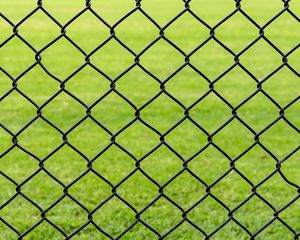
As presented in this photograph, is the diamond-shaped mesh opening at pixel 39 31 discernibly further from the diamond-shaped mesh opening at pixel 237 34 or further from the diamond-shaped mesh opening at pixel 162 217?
the diamond-shaped mesh opening at pixel 162 217

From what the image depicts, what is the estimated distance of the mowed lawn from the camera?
3.99 m

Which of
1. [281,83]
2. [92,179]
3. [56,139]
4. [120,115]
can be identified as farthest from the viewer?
[281,83]

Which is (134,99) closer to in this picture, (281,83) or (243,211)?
(281,83)

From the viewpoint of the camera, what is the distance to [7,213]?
4355 millimetres

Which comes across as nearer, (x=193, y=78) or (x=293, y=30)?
(x=193, y=78)

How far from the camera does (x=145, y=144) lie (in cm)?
606

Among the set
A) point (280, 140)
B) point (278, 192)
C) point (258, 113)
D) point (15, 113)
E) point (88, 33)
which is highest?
point (88, 33)

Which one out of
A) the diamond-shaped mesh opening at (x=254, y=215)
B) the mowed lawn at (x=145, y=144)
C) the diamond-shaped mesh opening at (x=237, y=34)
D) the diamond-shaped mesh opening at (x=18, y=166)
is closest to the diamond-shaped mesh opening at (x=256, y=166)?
the mowed lawn at (x=145, y=144)

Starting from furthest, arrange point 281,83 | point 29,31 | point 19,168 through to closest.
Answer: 1. point 29,31
2. point 281,83
3. point 19,168

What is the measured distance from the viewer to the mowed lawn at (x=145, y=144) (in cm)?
399

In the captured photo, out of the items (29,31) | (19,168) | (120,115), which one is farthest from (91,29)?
(19,168)

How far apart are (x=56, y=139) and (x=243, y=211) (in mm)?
2236

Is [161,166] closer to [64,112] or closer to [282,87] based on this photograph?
[64,112]

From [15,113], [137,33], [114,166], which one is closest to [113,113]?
[15,113]
